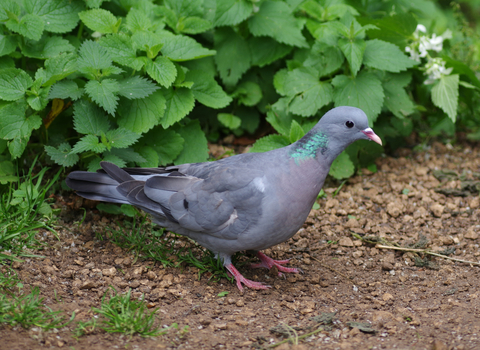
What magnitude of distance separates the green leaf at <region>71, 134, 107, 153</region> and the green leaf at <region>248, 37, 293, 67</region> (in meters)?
1.89

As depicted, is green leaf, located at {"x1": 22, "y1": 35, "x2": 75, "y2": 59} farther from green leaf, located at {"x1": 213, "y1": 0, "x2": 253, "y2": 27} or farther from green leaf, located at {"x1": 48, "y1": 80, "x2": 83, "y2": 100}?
green leaf, located at {"x1": 213, "y1": 0, "x2": 253, "y2": 27}

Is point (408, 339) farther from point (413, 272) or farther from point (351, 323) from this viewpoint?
point (413, 272)

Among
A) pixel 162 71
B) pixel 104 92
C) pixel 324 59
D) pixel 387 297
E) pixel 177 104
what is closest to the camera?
pixel 387 297

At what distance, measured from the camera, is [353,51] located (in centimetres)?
441

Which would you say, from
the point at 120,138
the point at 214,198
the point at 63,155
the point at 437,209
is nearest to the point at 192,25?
the point at 120,138

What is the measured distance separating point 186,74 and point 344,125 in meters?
1.70

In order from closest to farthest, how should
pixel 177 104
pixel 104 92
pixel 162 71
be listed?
pixel 104 92, pixel 162 71, pixel 177 104

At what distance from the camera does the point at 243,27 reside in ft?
16.7

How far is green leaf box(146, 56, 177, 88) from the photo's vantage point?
3.99m

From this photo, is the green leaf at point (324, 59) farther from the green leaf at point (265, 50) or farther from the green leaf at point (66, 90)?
the green leaf at point (66, 90)

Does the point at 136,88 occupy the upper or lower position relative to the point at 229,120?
upper

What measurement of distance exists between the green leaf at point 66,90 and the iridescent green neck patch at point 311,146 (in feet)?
5.55

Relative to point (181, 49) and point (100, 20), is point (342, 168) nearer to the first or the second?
point (181, 49)

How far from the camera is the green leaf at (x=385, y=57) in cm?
449
